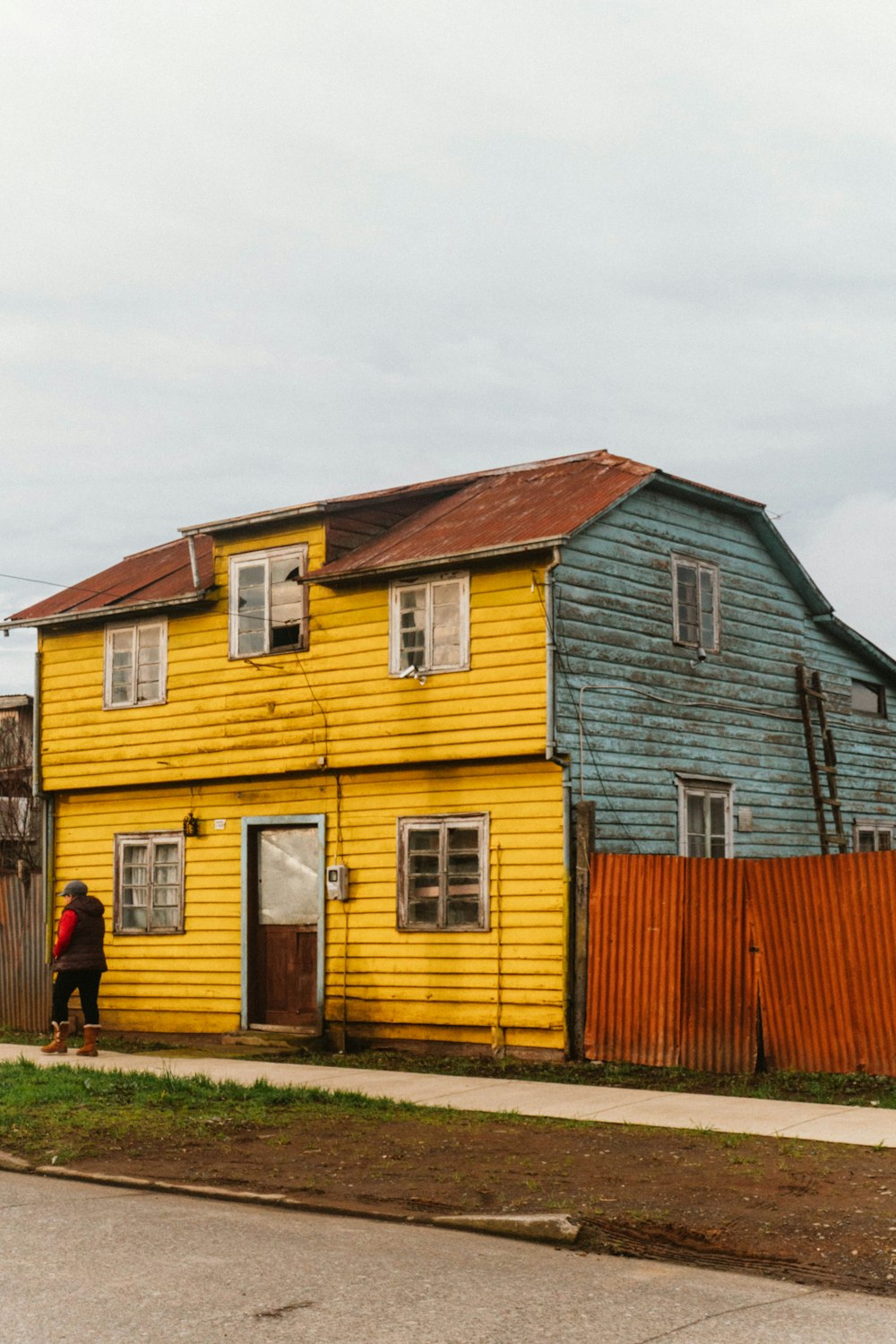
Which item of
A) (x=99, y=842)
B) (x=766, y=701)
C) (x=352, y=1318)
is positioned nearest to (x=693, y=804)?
(x=766, y=701)

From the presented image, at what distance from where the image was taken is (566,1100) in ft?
41.3

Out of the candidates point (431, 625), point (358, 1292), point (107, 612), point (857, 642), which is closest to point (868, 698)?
point (857, 642)

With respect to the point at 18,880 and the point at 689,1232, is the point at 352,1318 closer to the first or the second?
the point at 689,1232

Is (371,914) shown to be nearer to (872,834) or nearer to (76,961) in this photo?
(76,961)

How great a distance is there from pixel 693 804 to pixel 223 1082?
23.5 ft

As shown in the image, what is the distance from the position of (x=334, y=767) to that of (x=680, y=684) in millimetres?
4104

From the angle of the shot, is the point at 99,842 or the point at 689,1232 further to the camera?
the point at 99,842

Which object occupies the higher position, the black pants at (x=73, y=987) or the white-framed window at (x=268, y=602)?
the white-framed window at (x=268, y=602)

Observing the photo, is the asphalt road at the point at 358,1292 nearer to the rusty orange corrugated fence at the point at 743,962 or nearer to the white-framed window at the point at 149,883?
the rusty orange corrugated fence at the point at 743,962

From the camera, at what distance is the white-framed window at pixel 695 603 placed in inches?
715

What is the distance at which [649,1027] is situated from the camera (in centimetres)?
1486

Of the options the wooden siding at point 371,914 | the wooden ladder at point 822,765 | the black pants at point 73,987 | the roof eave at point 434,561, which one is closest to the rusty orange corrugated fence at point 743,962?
the wooden siding at point 371,914

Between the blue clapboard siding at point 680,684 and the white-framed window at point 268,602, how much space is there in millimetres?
3674

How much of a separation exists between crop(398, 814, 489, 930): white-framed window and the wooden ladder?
17.6 feet
